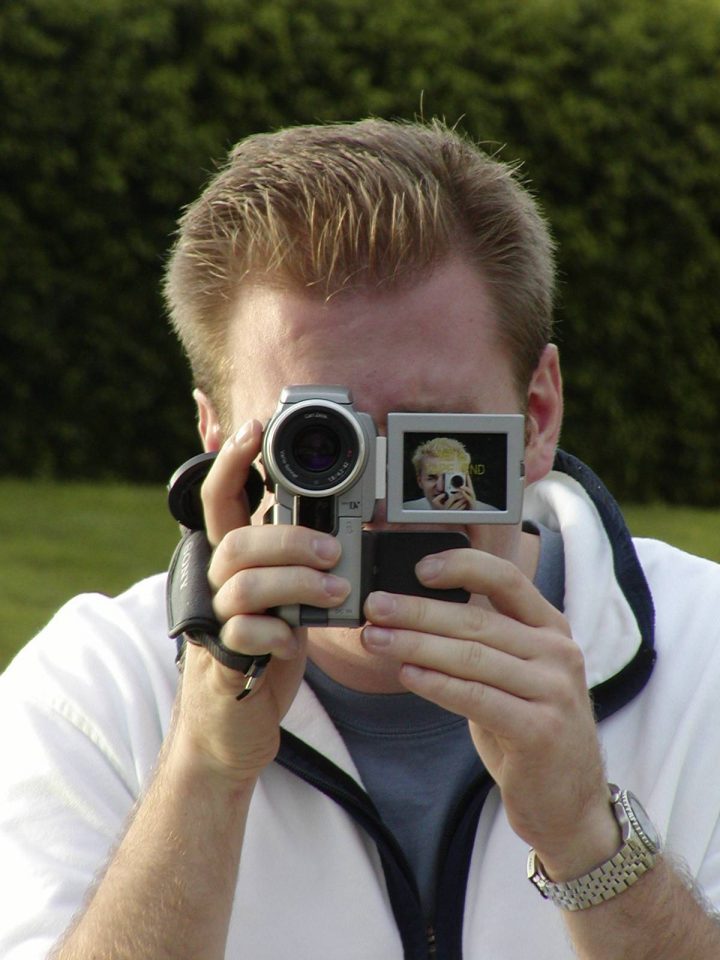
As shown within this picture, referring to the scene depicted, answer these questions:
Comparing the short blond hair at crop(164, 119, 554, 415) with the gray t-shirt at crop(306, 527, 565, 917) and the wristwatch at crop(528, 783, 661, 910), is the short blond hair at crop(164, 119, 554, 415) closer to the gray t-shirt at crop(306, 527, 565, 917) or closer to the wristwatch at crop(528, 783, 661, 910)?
the gray t-shirt at crop(306, 527, 565, 917)

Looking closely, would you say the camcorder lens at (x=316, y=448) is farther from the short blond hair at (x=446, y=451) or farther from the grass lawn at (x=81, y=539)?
the grass lawn at (x=81, y=539)

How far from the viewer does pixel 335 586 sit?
1.80m

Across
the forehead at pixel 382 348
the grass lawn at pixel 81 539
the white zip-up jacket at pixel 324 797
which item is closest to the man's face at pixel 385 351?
the forehead at pixel 382 348

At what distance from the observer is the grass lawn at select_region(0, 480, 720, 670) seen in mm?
5680

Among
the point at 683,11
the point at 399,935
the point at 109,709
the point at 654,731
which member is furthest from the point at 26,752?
the point at 683,11

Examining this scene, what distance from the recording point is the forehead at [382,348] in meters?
2.15

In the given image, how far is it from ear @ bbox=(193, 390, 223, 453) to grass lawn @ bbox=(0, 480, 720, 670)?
270 centimetres

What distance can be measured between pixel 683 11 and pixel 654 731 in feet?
24.5

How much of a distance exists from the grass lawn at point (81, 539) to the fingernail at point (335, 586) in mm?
3386

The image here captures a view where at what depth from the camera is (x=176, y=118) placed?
757cm

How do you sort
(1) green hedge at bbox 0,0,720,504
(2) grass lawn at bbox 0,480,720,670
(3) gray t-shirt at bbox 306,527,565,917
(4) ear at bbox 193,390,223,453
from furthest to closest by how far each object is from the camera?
(1) green hedge at bbox 0,0,720,504
(2) grass lawn at bbox 0,480,720,670
(4) ear at bbox 193,390,223,453
(3) gray t-shirt at bbox 306,527,565,917

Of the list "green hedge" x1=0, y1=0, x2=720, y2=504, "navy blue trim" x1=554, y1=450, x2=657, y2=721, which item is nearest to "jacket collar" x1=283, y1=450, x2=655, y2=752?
"navy blue trim" x1=554, y1=450, x2=657, y2=721

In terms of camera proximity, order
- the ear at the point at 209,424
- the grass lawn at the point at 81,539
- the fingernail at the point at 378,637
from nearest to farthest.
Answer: the fingernail at the point at 378,637
the ear at the point at 209,424
the grass lawn at the point at 81,539

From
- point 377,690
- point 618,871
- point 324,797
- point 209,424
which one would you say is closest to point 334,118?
point 209,424
